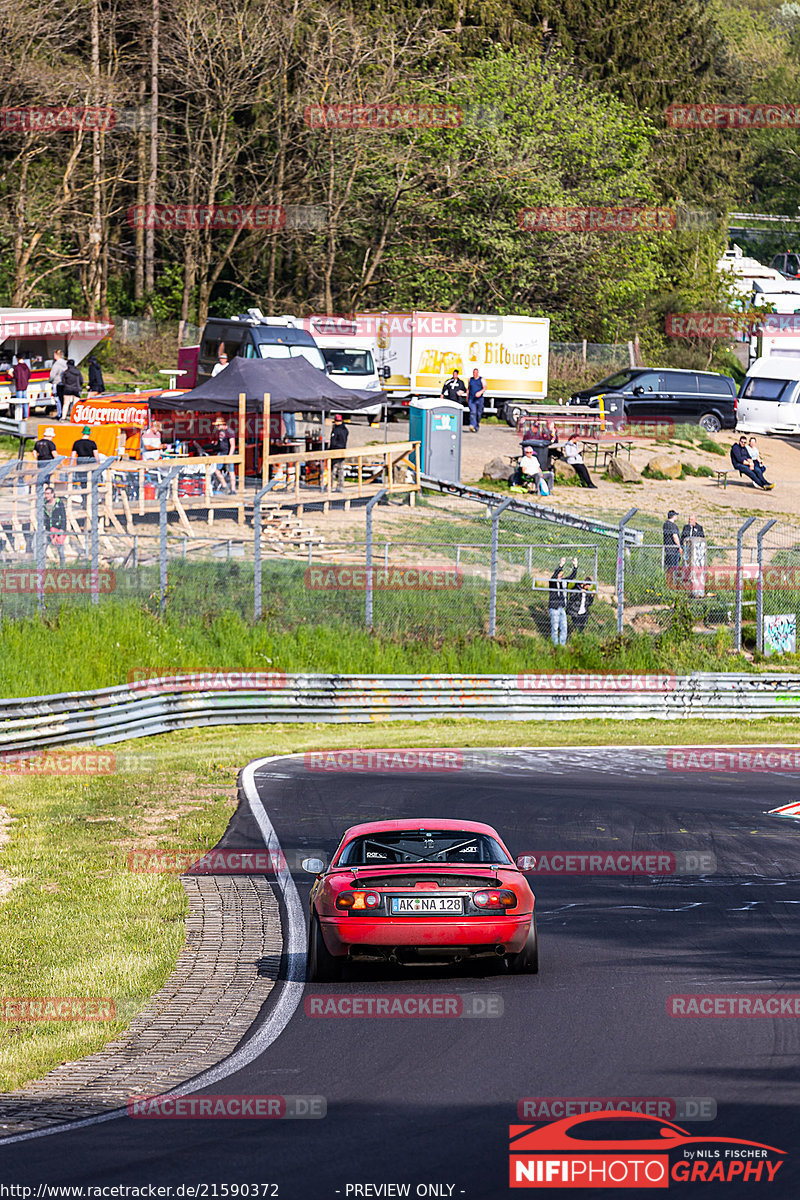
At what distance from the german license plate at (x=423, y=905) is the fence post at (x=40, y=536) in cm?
1359

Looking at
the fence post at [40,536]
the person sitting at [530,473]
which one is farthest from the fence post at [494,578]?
the person sitting at [530,473]

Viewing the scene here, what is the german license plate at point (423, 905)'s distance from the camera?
368 inches

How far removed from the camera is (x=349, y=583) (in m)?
24.2

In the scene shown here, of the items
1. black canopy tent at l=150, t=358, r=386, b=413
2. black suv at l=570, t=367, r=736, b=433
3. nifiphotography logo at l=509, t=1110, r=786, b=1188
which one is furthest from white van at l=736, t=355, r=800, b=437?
nifiphotography logo at l=509, t=1110, r=786, b=1188

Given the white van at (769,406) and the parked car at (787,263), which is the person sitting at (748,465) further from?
the parked car at (787,263)

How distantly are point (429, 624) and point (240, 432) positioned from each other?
7.42 meters

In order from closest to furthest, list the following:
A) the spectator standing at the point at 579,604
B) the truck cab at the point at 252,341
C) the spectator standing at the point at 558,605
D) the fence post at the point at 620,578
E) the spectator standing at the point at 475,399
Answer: the fence post at the point at 620,578
the spectator standing at the point at 558,605
the spectator standing at the point at 579,604
the truck cab at the point at 252,341
the spectator standing at the point at 475,399

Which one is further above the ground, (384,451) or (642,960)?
(384,451)

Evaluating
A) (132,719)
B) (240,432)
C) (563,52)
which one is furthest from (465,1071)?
(563,52)

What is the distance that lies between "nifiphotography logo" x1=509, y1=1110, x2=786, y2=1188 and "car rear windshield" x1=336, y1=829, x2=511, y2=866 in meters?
3.11

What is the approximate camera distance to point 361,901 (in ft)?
30.8

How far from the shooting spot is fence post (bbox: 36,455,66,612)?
Result: 21641mm

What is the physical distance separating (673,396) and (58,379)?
59.0ft

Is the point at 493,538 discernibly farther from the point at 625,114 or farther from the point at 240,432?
the point at 625,114
